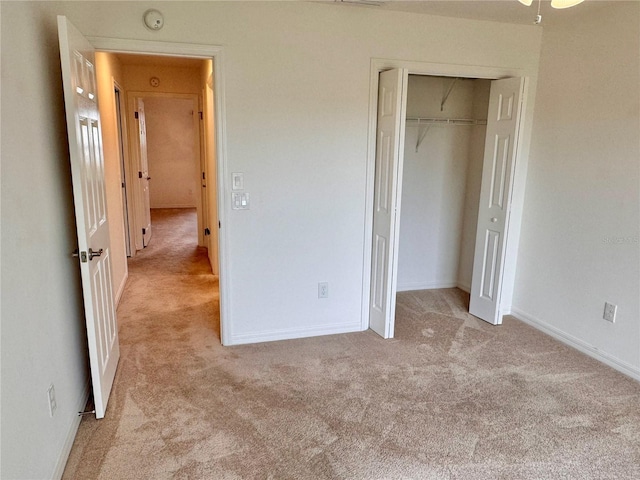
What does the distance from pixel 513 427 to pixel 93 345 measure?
7.33 feet

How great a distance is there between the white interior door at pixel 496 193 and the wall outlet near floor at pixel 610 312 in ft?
2.44

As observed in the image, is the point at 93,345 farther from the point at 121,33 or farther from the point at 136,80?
the point at 136,80

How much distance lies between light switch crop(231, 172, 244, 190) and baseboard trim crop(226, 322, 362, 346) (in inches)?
43.1

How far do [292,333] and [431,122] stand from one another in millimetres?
2355

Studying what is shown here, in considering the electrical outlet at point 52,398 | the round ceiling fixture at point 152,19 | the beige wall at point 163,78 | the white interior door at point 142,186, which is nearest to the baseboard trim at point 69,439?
the electrical outlet at point 52,398

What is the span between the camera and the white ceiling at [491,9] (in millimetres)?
2904

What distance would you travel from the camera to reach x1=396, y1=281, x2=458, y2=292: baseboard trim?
4.54 metres

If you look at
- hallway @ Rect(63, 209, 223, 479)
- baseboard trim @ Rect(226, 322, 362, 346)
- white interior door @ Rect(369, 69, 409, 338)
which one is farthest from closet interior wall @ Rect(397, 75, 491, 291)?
hallway @ Rect(63, 209, 223, 479)

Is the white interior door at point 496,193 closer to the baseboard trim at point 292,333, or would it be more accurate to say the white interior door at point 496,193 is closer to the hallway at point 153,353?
the baseboard trim at point 292,333

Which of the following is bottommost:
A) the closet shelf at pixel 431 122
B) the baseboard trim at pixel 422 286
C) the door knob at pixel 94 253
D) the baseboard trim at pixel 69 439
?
the baseboard trim at pixel 69 439

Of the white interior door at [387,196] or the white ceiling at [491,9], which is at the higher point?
the white ceiling at [491,9]

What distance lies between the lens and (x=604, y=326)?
3.10m

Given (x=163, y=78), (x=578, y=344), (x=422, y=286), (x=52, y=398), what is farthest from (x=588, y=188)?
(x=163, y=78)

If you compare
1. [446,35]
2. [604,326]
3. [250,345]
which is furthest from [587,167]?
[250,345]
